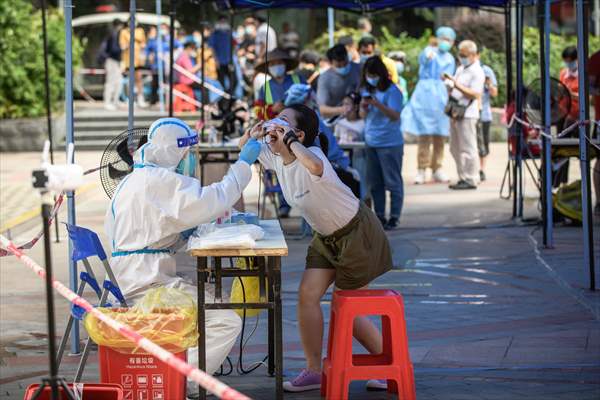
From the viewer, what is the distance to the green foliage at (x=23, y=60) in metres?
22.5

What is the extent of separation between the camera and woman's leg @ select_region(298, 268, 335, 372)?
6.95 m

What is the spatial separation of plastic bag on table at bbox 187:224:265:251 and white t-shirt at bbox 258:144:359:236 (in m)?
0.31

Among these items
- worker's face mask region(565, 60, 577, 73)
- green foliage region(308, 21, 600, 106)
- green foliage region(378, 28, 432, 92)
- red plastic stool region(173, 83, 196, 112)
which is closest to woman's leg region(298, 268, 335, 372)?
worker's face mask region(565, 60, 577, 73)

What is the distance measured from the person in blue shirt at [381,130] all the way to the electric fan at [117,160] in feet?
17.8

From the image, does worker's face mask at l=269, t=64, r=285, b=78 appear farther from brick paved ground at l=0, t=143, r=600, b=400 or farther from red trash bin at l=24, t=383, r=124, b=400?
red trash bin at l=24, t=383, r=124, b=400

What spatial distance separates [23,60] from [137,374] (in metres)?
17.5

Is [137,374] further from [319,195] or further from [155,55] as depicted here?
[155,55]

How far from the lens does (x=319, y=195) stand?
6836 mm

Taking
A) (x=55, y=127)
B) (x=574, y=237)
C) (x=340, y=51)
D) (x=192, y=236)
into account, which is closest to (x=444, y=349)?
(x=192, y=236)

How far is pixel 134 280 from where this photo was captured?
6.64 meters

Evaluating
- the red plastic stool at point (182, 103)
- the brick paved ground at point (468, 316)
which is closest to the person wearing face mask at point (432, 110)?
the brick paved ground at point (468, 316)

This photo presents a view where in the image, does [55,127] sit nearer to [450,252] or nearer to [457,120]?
[457,120]

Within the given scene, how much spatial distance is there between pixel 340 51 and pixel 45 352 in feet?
22.7

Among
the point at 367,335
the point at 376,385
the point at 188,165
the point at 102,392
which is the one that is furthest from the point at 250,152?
the point at 102,392
